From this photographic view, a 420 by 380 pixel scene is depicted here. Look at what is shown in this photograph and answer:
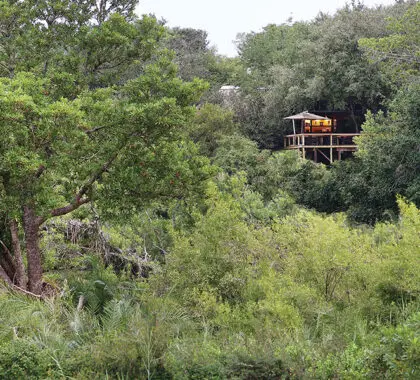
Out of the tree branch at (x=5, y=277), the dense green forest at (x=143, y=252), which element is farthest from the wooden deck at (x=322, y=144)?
the tree branch at (x=5, y=277)

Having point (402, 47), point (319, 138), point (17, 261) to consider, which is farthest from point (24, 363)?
point (319, 138)

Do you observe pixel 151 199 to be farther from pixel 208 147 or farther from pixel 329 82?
pixel 329 82

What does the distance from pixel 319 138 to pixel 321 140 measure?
38 centimetres

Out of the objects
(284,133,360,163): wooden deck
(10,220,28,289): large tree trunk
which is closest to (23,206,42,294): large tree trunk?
(10,220,28,289): large tree trunk

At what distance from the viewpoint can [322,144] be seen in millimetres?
34844

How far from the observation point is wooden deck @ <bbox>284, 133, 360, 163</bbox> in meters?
33.6

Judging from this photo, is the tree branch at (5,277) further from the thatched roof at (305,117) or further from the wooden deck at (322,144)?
the wooden deck at (322,144)

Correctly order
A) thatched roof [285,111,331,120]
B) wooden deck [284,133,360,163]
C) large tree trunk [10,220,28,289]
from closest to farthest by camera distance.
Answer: large tree trunk [10,220,28,289] < thatched roof [285,111,331,120] < wooden deck [284,133,360,163]

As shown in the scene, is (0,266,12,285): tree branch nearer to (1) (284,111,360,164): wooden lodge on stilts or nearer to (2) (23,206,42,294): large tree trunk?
(2) (23,206,42,294): large tree trunk

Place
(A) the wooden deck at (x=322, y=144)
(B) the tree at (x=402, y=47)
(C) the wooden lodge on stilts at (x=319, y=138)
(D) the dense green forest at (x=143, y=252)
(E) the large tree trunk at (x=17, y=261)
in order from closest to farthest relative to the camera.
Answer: (D) the dense green forest at (x=143, y=252) < (E) the large tree trunk at (x=17, y=261) < (B) the tree at (x=402, y=47) < (C) the wooden lodge on stilts at (x=319, y=138) < (A) the wooden deck at (x=322, y=144)

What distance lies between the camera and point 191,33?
142ft

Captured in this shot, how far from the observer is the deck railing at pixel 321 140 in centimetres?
3341

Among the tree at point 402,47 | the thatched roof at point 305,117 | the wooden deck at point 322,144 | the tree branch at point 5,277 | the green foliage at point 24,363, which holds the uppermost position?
the tree at point 402,47

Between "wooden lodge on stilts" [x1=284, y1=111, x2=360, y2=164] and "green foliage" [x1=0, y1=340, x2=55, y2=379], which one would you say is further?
"wooden lodge on stilts" [x1=284, y1=111, x2=360, y2=164]
